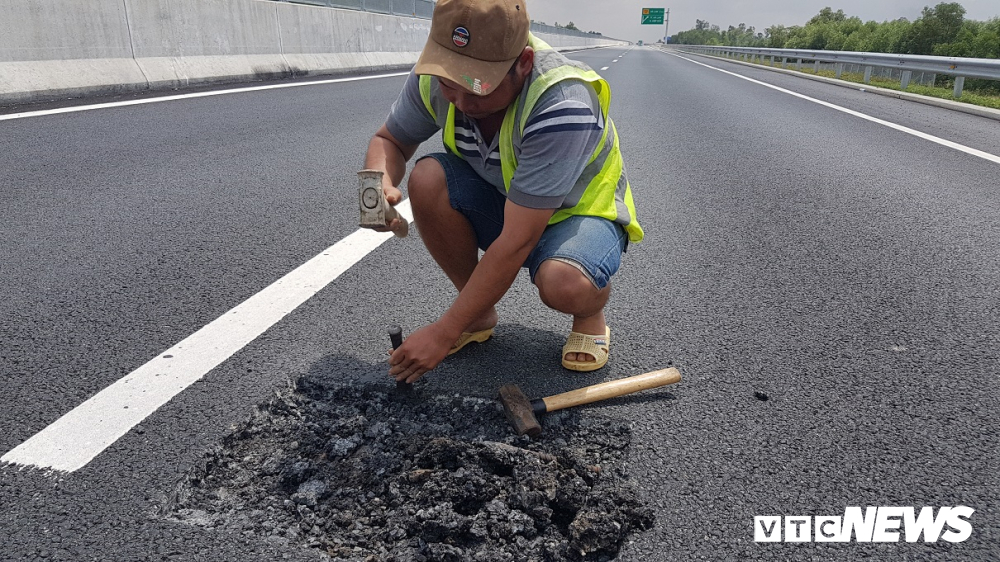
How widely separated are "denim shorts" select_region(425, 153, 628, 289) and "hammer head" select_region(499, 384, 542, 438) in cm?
43

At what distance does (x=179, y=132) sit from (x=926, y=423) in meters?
5.88

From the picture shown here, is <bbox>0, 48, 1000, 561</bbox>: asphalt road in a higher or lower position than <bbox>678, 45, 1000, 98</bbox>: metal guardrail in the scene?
A: lower

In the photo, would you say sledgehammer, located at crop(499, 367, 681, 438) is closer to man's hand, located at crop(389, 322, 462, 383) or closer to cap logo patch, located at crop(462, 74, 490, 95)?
man's hand, located at crop(389, 322, 462, 383)

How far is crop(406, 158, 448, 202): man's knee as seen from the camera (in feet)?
8.29

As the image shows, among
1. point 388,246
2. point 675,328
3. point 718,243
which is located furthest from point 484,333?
point 718,243

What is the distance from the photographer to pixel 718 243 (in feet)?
12.7

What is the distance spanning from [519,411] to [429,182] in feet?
3.03

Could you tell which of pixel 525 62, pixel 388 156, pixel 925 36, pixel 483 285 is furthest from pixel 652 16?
pixel 483 285

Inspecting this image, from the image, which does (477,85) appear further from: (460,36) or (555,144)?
(555,144)

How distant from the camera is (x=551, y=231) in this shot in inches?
95.3

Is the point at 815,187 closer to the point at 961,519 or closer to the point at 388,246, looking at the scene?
the point at 388,246

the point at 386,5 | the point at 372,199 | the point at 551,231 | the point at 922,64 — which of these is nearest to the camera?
the point at 372,199

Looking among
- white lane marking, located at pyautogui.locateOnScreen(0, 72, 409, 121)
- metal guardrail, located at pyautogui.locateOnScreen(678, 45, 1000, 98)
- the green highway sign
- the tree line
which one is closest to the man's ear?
white lane marking, located at pyautogui.locateOnScreen(0, 72, 409, 121)

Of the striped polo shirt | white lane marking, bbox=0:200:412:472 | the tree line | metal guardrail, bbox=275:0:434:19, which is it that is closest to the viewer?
white lane marking, bbox=0:200:412:472
